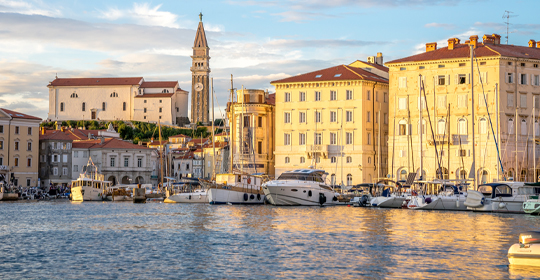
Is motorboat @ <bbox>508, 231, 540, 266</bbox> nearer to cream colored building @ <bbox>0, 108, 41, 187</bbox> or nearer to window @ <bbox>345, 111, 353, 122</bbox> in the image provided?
window @ <bbox>345, 111, 353, 122</bbox>

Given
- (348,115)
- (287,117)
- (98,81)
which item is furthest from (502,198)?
(98,81)

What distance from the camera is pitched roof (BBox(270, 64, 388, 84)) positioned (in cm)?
8412

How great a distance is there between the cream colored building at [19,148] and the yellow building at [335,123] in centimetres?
3843

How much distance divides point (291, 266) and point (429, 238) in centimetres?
975

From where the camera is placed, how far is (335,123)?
84.8 meters

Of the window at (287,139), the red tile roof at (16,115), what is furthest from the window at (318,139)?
the red tile roof at (16,115)

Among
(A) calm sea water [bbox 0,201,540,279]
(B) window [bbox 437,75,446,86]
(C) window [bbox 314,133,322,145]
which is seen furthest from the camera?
(C) window [bbox 314,133,322,145]

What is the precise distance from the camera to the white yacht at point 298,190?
6006 centimetres

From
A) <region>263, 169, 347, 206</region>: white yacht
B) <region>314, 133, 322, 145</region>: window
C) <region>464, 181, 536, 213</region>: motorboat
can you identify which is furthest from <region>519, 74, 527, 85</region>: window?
<region>464, 181, 536, 213</region>: motorboat

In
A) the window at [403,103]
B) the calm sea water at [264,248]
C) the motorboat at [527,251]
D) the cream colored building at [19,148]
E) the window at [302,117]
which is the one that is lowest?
the calm sea water at [264,248]

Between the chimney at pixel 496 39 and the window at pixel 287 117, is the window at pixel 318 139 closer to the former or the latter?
the window at pixel 287 117

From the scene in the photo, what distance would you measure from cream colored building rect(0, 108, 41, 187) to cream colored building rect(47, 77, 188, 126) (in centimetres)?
5200

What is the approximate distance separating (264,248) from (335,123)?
57671 millimetres

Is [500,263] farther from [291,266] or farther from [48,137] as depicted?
[48,137]
